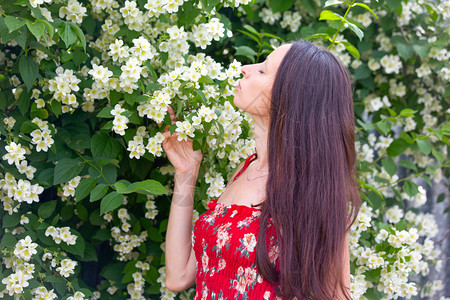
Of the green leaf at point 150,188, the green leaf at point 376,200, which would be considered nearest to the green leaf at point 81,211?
the green leaf at point 150,188

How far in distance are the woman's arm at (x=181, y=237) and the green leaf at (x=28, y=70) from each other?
1.76ft

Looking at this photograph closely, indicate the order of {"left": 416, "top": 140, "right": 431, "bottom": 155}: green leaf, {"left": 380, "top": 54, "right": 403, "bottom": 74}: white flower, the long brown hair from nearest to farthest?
the long brown hair < {"left": 416, "top": 140, "right": 431, "bottom": 155}: green leaf < {"left": 380, "top": 54, "right": 403, "bottom": 74}: white flower

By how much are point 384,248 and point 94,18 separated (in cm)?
140

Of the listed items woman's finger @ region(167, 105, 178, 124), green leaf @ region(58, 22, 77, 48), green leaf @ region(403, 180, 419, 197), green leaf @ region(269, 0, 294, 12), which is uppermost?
green leaf @ region(58, 22, 77, 48)

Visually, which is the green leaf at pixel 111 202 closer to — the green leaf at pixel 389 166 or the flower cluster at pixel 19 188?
the flower cluster at pixel 19 188

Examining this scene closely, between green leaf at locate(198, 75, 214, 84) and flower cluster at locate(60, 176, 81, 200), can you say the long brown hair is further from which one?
flower cluster at locate(60, 176, 81, 200)

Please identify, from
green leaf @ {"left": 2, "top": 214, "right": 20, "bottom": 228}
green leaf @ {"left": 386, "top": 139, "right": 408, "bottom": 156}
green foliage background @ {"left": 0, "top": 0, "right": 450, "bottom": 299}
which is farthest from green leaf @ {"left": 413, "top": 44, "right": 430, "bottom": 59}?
green leaf @ {"left": 2, "top": 214, "right": 20, "bottom": 228}

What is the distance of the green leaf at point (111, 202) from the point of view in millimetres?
1590

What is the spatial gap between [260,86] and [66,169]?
70 cm

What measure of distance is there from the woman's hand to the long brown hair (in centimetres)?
36

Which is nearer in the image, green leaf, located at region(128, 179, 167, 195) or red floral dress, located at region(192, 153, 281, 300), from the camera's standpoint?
red floral dress, located at region(192, 153, 281, 300)

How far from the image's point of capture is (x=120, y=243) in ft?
7.25

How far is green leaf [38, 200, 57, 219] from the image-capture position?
1.86 metres

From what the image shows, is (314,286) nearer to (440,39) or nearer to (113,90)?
(113,90)
